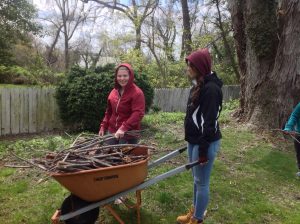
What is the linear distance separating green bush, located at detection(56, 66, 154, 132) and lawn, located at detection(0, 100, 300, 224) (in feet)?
5.31

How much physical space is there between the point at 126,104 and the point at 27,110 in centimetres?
653

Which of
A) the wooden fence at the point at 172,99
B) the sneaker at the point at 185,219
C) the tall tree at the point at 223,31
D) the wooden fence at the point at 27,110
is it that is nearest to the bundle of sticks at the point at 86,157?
the sneaker at the point at 185,219

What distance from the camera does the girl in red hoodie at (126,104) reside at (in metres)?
4.47

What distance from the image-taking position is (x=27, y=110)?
34.0 ft

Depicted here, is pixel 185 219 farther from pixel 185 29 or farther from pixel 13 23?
pixel 185 29

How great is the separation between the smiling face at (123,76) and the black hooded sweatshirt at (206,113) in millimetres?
1003

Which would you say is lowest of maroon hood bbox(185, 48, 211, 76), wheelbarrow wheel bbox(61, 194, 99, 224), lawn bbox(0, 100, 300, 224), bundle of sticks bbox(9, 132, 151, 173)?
lawn bbox(0, 100, 300, 224)

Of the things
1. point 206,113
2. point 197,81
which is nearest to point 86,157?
point 206,113

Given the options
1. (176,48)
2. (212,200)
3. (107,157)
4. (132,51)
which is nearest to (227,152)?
(212,200)

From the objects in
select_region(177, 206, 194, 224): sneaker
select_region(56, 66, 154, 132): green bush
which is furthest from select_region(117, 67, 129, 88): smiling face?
select_region(56, 66, 154, 132): green bush

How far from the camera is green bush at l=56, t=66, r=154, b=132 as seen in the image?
9.53 metres

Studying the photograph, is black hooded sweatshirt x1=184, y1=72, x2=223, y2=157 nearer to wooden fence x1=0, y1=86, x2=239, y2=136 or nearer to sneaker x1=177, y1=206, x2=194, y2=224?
sneaker x1=177, y1=206, x2=194, y2=224

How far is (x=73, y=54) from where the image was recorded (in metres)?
42.7

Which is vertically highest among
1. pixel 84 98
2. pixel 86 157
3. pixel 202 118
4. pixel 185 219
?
pixel 202 118
